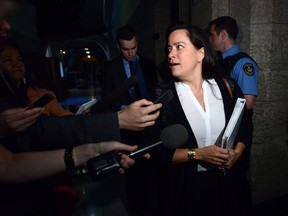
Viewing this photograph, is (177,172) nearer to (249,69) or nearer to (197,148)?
(197,148)

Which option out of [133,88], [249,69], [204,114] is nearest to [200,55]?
[204,114]

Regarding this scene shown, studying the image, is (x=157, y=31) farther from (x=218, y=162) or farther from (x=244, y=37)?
(x=218, y=162)

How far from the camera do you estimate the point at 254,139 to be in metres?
2.93

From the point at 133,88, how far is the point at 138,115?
6.08ft

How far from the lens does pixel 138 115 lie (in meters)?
1.29

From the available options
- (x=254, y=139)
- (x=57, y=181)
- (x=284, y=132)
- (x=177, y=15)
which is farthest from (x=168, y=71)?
(x=177, y=15)

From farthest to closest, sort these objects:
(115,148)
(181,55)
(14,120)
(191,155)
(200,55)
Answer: (200,55)
(181,55)
(191,155)
(115,148)
(14,120)

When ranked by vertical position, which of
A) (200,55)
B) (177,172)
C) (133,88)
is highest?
(200,55)

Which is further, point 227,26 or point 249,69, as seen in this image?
point 227,26

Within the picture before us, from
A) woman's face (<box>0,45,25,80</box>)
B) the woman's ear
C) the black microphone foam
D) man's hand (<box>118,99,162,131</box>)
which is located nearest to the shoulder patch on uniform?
the woman's ear

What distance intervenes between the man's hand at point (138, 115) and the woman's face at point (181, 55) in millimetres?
716

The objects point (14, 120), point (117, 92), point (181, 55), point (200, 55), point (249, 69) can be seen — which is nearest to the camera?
point (14, 120)

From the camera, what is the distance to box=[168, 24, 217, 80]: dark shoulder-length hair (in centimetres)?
193

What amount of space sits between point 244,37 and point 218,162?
1.80 m
